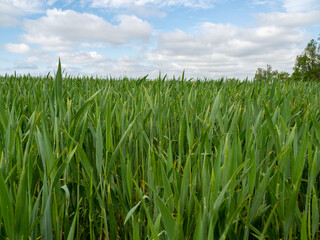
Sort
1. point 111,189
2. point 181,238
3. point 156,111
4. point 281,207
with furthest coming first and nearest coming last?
point 156,111 < point 111,189 < point 281,207 < point 181,238

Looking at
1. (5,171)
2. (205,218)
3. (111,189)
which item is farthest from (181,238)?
(5,171)

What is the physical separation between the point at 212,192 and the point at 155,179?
201 millimetres

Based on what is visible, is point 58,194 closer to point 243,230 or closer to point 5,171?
point 5,171

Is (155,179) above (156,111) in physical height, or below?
below

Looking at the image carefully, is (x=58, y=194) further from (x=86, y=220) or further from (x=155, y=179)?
(x=155, y=179)

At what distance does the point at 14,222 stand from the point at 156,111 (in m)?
0.76

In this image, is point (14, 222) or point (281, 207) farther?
point (281, 207)

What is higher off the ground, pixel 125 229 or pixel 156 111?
pixel 156 111

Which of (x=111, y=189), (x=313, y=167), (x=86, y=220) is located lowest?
(x=86, y=220)

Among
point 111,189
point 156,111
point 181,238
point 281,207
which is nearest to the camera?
point 181,238

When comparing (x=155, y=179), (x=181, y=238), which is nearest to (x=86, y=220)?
(x=155, y=179)

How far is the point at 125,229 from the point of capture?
0.78 metres

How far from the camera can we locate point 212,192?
0.61 m

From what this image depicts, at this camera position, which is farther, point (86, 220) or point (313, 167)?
point (86, 220)
